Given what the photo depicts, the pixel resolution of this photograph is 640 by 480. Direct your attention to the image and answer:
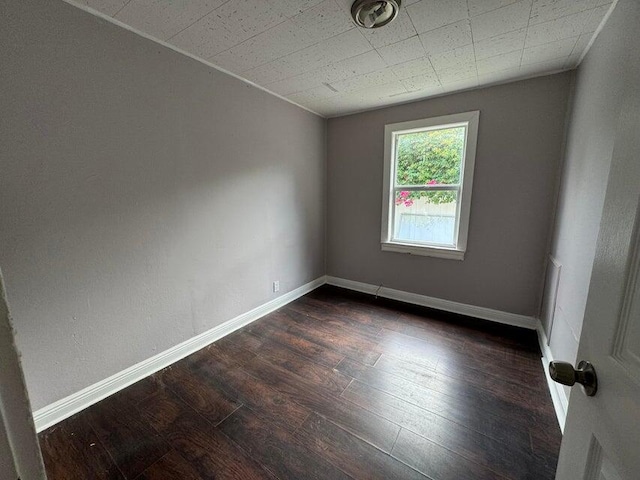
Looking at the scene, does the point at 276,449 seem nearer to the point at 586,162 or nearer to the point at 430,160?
the point at 586,162

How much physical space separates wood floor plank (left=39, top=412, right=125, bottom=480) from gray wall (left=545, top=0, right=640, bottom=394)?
255 centimetres

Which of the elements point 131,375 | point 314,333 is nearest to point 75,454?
point 131,375

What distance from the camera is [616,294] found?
0.53 metres

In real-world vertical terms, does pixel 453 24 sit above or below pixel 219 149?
above

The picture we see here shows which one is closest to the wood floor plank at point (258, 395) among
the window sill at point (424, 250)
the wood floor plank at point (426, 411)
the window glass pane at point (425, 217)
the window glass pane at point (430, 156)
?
the wood floor plank at point (426, 411)

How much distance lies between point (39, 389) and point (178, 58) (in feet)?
7.47

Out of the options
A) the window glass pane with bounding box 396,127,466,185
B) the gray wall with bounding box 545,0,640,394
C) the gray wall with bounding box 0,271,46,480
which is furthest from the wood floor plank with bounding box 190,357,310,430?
the window glass pane with bounding box 396,127,466,185

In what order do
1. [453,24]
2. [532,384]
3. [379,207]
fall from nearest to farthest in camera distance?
[453,24], [532,384], [379,207]

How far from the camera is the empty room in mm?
1222

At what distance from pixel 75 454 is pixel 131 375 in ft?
1.68

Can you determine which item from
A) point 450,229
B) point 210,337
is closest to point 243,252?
point 210,337

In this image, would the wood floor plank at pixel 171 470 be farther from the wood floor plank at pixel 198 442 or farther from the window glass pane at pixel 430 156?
the window glass pane at pixel 430 156

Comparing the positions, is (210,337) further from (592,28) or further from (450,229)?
(592,28)

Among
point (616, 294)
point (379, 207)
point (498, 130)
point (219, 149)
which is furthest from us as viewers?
point (379, 207)
